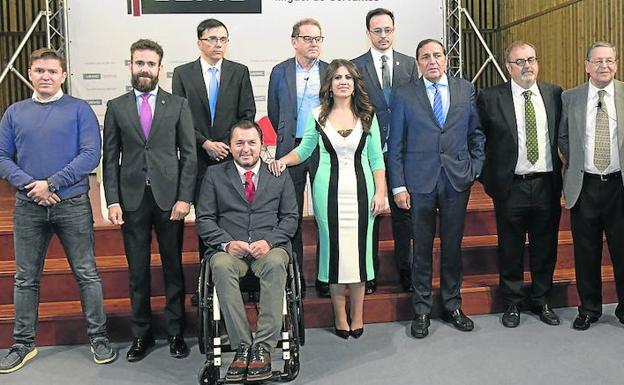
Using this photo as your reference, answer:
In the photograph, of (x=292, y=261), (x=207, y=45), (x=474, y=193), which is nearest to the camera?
(x=292, y=261)

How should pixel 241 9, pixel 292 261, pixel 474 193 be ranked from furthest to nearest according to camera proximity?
1. pixel 241 9
2. pixel 474 193
3. pixel 292 261

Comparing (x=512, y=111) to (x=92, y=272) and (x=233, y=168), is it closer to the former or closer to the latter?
(x=233, y=168)

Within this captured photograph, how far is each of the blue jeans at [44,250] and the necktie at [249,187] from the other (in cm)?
76

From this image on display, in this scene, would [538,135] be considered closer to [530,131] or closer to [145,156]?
[530,131]

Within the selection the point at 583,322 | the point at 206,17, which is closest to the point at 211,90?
the point at 583,322

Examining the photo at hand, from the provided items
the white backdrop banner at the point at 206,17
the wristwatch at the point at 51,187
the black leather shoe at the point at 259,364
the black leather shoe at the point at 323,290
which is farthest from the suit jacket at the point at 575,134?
the white backdrop banner at the point at 206,17

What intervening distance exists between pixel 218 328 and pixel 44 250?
991 mm

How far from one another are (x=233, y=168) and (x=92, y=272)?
0.84 meters

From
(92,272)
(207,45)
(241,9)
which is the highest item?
(241,9)

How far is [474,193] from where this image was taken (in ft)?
18.0

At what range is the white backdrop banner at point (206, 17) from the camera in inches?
256

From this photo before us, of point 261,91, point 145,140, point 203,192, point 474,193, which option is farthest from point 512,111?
point 261,91

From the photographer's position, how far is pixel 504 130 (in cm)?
334

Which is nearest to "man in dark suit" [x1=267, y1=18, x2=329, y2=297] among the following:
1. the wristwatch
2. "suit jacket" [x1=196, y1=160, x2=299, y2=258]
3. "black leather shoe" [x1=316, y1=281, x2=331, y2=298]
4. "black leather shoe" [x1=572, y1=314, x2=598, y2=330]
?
"black leather shoe" [x1=316, y1=281, x2=331, y2=298]
